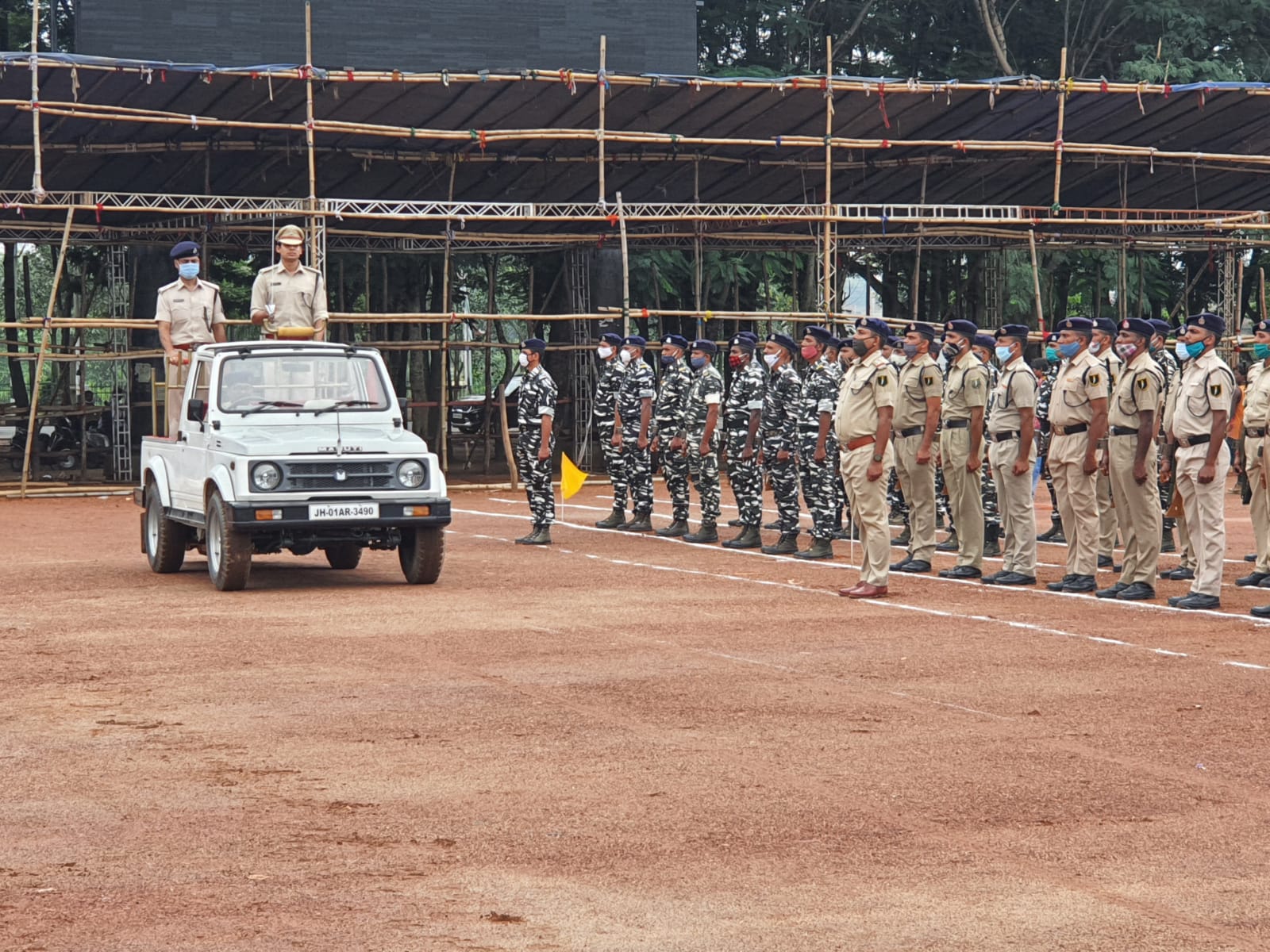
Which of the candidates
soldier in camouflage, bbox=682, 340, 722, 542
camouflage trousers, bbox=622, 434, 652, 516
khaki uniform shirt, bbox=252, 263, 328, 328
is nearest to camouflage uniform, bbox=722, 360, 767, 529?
soldier in camouflage, bbox=682, 340, 722, 542

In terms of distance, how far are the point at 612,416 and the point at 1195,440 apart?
292 inches

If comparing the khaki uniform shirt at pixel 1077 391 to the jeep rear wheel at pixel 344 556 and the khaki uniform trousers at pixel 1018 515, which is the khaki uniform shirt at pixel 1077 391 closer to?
the khaki uniform trousers at pixel 1018 515

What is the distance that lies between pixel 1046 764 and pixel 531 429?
10.5m

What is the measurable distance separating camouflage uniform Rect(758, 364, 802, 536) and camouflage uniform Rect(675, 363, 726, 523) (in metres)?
0.80

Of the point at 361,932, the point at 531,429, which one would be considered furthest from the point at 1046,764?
the point at 531,429

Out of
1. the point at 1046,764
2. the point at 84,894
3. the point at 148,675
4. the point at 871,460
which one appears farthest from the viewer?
the point at 871,460

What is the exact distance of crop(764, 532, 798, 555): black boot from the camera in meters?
17.3

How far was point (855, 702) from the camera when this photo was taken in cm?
931

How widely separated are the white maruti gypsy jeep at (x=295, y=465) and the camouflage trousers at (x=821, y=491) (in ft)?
13.1

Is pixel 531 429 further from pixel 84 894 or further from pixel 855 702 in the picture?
pixel 84 894

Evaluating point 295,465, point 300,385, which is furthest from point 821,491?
point 295,465

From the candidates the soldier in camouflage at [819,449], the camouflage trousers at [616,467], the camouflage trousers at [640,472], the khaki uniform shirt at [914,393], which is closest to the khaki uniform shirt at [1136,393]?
the khaki uniform shirt at [914,393]

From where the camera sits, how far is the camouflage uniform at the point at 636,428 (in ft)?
62.5

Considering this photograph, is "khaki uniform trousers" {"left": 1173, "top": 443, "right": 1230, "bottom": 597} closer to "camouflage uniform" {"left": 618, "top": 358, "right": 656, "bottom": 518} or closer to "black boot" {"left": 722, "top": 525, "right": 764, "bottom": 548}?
"black boot" {"left": 722, "top": 525, "right": 764, "bottom": 548}
